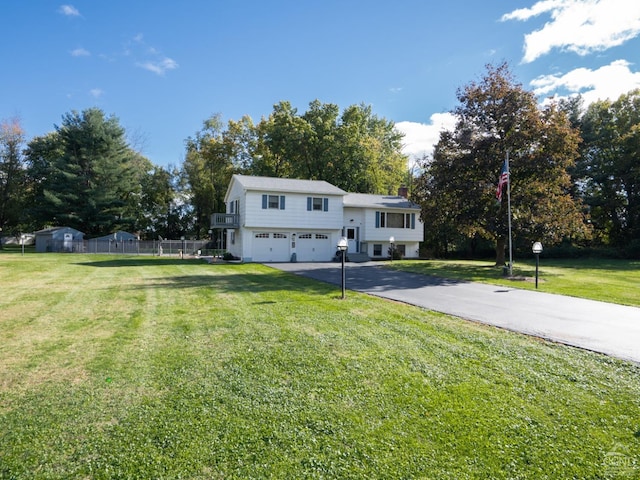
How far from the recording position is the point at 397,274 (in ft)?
54.7

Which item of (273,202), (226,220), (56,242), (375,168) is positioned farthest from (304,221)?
(56,242)

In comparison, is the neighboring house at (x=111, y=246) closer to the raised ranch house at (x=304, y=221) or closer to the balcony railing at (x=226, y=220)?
the raised ranch house at (x=304, y=221)

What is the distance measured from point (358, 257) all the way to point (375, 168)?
15900 millimetres

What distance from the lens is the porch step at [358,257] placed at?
25344 mm

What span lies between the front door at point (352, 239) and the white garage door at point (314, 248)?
187cm

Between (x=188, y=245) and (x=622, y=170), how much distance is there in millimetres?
39110

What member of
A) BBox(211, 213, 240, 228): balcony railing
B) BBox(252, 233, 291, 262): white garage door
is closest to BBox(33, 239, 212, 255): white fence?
BBox(211, 213, 240, 228): balcony railing

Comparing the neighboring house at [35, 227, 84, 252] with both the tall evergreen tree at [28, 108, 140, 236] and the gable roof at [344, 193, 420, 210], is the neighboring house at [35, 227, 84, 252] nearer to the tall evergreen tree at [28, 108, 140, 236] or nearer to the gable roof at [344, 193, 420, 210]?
the tall evergreen tree at [28, 108, 140, 236]

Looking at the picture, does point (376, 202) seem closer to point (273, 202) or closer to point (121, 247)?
point (273, 202)

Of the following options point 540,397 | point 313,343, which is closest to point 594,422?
Result: point 540,397

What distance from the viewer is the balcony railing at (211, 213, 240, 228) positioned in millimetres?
25016

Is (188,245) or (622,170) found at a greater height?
(622,170)

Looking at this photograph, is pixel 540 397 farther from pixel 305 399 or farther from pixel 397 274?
pixel 397 274

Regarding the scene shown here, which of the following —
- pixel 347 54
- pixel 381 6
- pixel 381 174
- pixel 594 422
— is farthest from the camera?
pixel 381 174
